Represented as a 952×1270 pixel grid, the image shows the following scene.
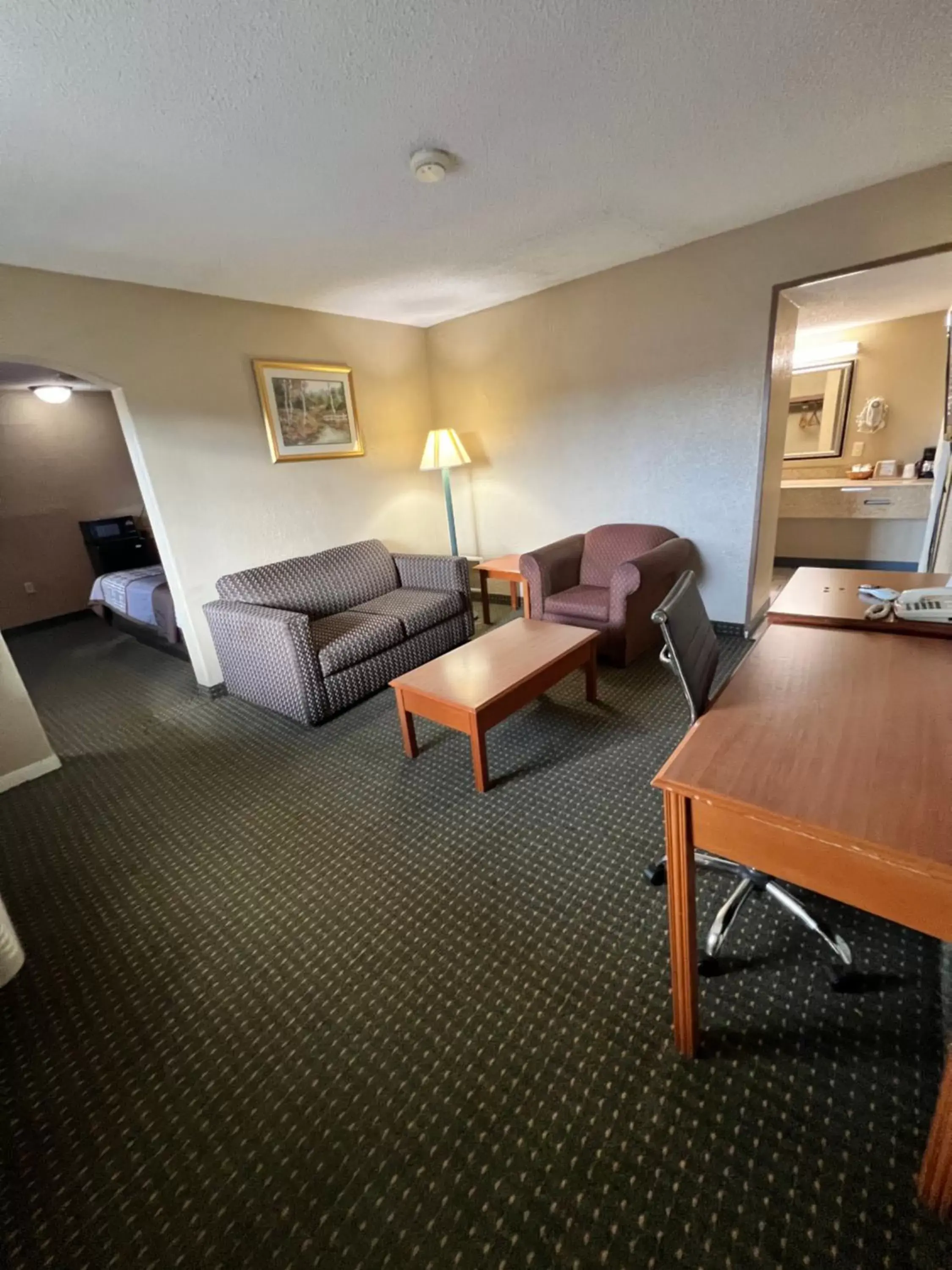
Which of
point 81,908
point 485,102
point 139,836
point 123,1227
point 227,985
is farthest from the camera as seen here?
point 139,836

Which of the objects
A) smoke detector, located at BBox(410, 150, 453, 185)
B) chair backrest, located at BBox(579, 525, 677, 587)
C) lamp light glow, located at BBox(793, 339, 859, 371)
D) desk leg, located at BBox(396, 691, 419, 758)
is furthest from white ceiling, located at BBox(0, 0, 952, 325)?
lamp light glow, located at BBox(793, 339, 859, 371)

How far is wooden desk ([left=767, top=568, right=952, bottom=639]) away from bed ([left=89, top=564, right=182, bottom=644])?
11.9ft

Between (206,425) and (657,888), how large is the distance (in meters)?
→ 3.38

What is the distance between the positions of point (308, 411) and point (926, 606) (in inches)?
141

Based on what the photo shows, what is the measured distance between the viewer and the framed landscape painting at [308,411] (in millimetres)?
3338

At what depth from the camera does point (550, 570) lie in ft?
11.2

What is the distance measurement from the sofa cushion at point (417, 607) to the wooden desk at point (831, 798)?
2.25 m

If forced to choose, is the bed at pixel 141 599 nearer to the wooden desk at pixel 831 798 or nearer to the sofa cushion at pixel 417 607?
the sofa cushion at pixel 417 607

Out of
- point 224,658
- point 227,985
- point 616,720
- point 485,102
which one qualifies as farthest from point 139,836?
point 485,102

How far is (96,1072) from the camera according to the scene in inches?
49.7

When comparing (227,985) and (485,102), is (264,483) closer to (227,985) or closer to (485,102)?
(485,102)

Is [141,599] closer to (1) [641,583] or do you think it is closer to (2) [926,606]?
(1) [641,583]

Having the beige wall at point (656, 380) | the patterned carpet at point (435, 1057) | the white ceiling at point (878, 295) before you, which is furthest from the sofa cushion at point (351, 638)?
the white ceiling at point (878, 295)

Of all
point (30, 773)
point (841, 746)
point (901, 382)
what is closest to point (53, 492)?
point (30, 773)
